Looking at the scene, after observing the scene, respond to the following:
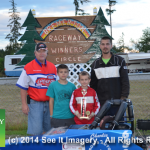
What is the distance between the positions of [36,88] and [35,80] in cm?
13

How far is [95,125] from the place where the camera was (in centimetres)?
280

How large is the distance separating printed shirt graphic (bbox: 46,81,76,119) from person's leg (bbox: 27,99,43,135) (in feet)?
0.80

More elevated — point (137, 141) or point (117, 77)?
point (117, 77)

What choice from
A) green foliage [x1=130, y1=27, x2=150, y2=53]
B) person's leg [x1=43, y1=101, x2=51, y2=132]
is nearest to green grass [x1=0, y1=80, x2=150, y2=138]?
person's leg [x1=43, y1=101, x2=51, y2=132]

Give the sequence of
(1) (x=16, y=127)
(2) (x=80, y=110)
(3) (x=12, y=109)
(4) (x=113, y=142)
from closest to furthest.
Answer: (4) (x=113, y=142) → (2) (x=80, y=110) → (1) (x=16, y=127) → (3) (x=12, y=109)

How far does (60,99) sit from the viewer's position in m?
3.61

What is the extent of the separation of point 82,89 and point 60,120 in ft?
1.92

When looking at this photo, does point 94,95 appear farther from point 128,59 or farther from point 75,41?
point 128,59

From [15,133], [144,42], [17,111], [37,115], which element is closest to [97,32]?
[37,115]

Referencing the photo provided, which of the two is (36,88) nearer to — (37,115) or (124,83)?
(37,115)

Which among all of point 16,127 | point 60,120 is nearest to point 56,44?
point 16,127

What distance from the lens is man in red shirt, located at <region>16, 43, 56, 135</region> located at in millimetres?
3682

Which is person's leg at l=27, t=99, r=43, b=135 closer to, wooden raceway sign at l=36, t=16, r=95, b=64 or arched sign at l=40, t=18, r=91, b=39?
wooden raceway sign at l=36, t=16, r=95, b=64

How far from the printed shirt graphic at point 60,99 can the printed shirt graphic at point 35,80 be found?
0.49 ft
